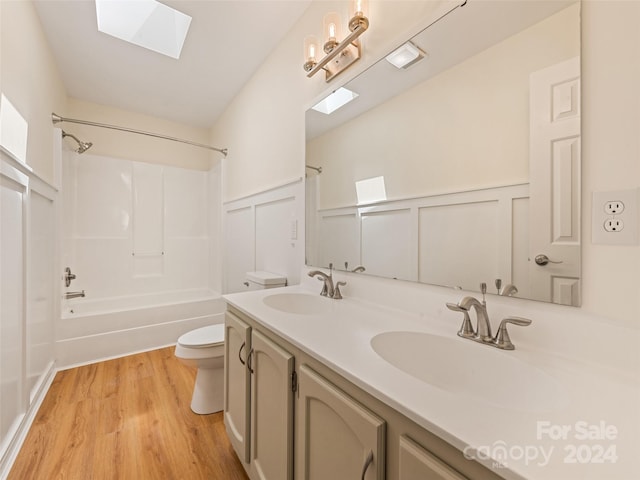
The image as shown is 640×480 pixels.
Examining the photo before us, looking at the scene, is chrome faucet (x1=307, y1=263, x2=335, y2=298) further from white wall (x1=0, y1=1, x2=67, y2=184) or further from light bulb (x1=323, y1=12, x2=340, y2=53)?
white wall (x1=0, y1=1, x2=67, y2=184)

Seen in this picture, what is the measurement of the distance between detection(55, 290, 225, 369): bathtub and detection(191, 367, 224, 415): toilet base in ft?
3.92

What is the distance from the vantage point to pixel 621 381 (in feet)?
1.97

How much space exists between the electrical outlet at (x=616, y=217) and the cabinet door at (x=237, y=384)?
1195 millimetres

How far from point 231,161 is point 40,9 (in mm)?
1628

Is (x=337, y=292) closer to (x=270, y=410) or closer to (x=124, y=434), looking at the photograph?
(x=270, y=410)

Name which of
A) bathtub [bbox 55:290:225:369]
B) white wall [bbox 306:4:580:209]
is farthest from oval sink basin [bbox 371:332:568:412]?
bathtub [bbox 55:290:225:369]

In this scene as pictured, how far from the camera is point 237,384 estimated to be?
50.9 inches

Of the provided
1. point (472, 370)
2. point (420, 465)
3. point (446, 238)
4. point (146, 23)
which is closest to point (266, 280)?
point (446, 238)

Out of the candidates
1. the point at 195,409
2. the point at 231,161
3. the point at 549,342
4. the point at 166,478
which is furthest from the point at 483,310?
the point at 231,161

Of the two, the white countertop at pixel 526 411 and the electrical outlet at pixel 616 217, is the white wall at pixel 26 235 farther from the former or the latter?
the electrical outlet at pixel 616 217

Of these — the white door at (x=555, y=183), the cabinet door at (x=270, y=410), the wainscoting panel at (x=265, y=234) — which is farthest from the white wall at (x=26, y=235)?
the white door at (x=555, y=183)

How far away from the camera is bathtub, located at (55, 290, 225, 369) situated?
7.67ft

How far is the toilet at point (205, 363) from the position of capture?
168cm

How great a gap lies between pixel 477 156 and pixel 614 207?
0.37 m
